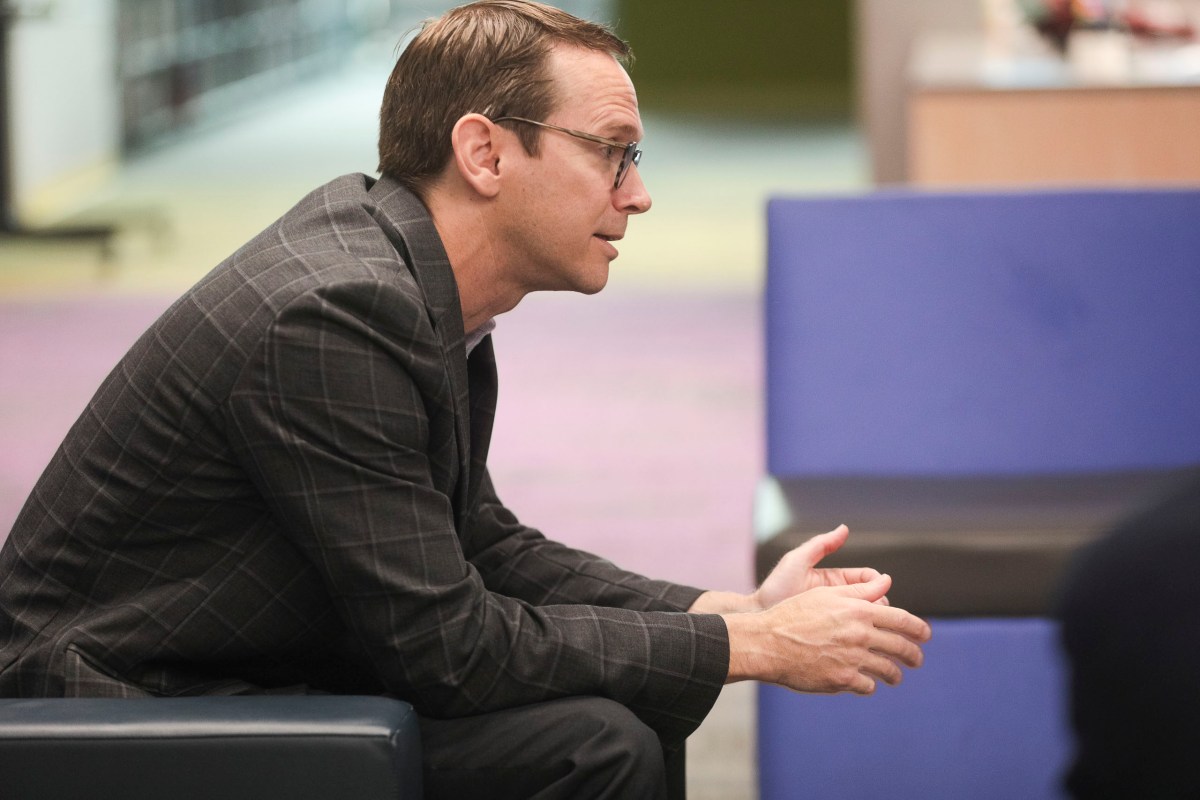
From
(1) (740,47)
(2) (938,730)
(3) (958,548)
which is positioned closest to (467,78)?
(3) (958,548)

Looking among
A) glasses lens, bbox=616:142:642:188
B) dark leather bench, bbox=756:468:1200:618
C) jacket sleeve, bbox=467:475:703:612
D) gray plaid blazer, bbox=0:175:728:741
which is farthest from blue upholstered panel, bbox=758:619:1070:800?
glasses lens, bbox=616:142:642:188

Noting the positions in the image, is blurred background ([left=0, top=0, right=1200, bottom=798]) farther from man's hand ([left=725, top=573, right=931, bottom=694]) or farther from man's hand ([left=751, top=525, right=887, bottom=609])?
man's hand ([left=725, top=573, right=931, bottom=694])

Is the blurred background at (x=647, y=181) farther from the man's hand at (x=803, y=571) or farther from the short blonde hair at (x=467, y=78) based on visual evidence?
the man's hand at (x=803, y=571)

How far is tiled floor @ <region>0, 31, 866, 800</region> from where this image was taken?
6547 mm

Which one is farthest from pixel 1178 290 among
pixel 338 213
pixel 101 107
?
pixel 101 107

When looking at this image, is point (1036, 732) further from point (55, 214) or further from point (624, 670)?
point (55, 214)

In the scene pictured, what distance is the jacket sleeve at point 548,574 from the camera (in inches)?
67.6

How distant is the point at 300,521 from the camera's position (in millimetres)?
1326

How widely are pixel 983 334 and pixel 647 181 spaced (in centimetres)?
750

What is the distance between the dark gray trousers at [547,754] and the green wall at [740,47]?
54.1 ft

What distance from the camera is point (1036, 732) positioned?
6.97ft

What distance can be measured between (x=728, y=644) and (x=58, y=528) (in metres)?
0.63

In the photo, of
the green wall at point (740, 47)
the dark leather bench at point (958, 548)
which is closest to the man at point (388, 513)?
the dark leather bench at point (958, 548)

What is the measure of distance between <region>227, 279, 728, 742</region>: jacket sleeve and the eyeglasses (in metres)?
0.27
